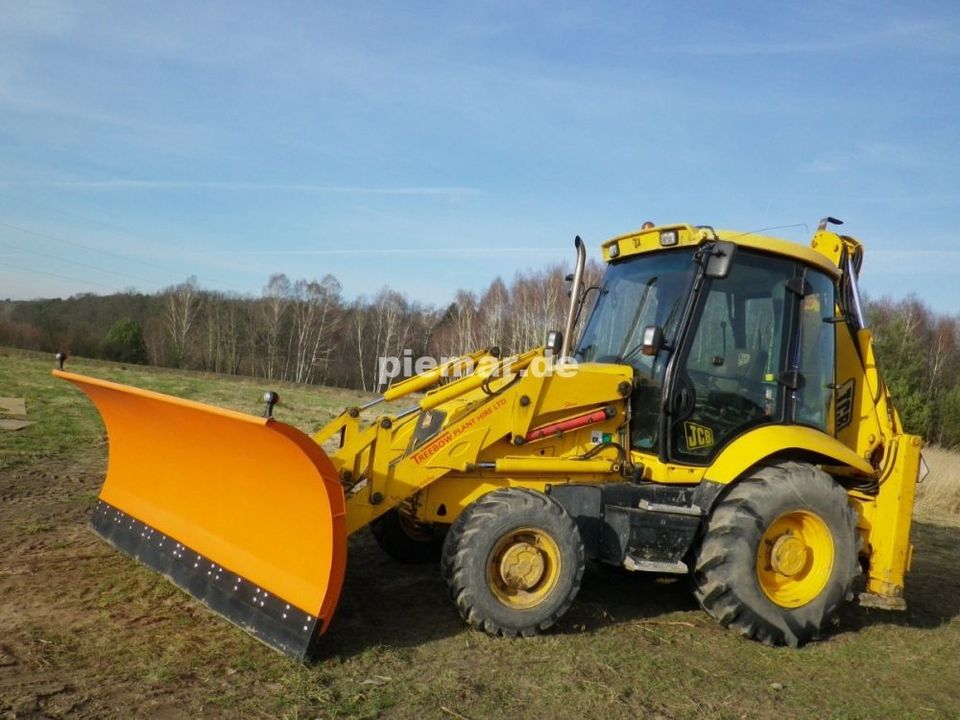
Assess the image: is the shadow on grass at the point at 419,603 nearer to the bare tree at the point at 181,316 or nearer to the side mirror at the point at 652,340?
the side mirror at the point at 652,340

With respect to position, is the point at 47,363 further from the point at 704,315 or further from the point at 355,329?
the point at 355,329

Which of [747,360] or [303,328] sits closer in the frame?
[747,360]

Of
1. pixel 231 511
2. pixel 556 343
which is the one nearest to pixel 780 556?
pixel 556 343

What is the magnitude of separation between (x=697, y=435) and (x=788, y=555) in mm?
993

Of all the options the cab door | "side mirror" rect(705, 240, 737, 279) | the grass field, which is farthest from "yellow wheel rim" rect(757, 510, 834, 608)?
"side mirror" rect(705, 240, 737, 279)

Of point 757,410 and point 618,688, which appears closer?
point 618,688

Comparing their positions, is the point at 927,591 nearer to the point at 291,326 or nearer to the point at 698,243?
the point at 698,243

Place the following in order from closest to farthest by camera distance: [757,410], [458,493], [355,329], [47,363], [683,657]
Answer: [683,657]
[458,493]
[757,410]
[47,363]
[355,329]

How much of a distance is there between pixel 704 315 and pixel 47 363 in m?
22.6

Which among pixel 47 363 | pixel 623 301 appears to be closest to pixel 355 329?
pixel 47 363

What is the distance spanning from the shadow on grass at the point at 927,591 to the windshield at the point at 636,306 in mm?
2550

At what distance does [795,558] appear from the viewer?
5.23 meters

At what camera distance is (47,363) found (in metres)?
22.8

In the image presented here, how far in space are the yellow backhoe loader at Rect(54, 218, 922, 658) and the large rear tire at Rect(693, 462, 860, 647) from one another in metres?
0.01
